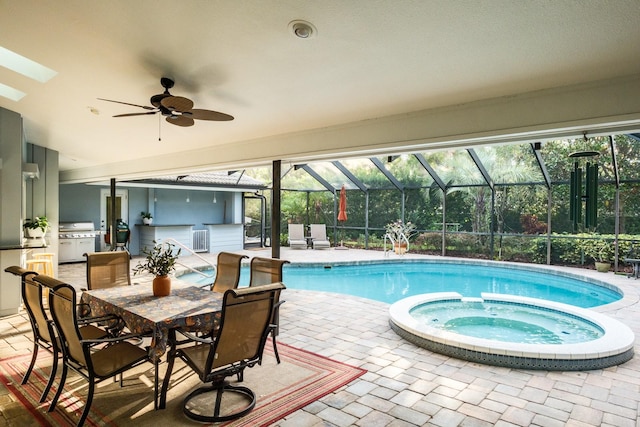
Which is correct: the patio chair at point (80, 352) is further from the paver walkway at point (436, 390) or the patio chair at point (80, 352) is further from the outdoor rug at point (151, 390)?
the paver walkway at point (436, 390)

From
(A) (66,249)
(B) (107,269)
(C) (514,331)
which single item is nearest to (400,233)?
(C) (514,331)

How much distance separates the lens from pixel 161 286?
12.8 feet

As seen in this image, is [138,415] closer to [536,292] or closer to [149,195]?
[536,292]

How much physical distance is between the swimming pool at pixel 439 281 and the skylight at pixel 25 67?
5907 mm

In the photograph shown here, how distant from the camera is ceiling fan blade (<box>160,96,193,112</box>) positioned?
130 inches

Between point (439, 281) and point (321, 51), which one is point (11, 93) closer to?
point (321, 51)

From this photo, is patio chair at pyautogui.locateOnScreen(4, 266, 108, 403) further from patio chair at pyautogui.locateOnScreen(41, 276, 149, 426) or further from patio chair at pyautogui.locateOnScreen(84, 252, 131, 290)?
patio chair at pyautogui.locateOnScreen(84, 252, 131, 290)

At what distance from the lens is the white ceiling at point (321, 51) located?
8.18 ft

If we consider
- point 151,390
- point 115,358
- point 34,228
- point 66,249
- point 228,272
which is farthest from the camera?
point 66,249

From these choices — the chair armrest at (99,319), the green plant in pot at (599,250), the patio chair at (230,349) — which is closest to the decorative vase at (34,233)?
the chair armrest at (99,319)

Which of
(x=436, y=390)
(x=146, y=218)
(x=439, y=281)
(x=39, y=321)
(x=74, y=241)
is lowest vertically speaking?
(x=439, y=281)

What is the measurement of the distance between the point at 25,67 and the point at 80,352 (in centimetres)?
389

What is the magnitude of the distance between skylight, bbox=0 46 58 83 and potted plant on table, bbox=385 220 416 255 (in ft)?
34.3

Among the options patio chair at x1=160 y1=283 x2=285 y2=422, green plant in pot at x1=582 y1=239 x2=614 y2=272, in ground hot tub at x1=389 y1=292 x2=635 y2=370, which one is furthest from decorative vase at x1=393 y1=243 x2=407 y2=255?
patio chair at x1=160 y1=283 x2=285 y2=422
